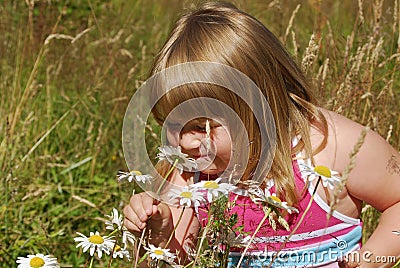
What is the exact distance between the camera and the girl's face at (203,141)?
4.72 ft

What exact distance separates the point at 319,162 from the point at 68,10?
2109 millimetres

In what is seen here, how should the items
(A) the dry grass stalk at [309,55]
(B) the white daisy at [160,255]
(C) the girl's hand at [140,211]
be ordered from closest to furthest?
(B) the white daisy at [160,255]
(C) the girl's hand at [140,211]
(A) the dry grass stalk at [309,55]

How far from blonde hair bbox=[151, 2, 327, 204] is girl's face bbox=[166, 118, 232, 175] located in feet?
0.21

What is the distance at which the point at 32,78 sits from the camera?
2.40 meters

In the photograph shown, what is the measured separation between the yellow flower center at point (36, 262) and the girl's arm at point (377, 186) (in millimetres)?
728

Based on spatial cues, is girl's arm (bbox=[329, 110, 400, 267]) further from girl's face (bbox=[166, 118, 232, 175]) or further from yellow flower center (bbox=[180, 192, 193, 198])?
yellow flower center (bbox=[180, 192, 193, 198])

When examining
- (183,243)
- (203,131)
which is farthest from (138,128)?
(203,131)

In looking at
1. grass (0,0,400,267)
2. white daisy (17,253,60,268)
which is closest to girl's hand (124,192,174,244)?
white daisy (17,253,60,268)

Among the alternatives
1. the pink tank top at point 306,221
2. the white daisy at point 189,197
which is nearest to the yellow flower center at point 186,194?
the white daisy at point 189,197

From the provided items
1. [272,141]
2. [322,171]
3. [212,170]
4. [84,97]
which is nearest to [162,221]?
[212,170]

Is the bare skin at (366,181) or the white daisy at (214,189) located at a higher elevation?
the white daisy at (214,189)

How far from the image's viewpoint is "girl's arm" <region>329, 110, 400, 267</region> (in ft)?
4.88

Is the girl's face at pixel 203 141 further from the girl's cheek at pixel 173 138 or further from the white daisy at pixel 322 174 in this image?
the white daisy at pixel 322 174

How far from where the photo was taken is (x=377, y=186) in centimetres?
150
